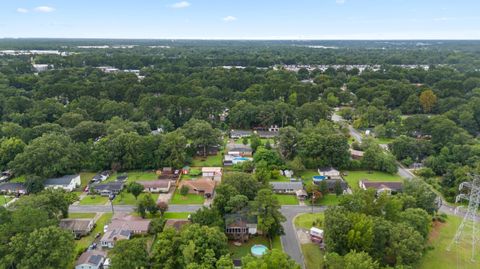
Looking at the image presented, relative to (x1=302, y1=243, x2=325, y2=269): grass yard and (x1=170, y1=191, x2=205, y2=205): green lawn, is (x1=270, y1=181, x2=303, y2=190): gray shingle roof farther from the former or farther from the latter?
(x1=302, y1=243, x2=325, y2=269): grass yard

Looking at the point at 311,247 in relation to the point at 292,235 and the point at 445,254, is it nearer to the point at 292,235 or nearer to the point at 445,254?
the point at 292,235

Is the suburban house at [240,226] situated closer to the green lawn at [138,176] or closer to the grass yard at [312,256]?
the grass yard at [312,256]

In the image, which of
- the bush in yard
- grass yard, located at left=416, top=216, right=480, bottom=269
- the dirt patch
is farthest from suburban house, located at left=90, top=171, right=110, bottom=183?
the dirt patch

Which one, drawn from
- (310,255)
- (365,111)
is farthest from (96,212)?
(365,111)

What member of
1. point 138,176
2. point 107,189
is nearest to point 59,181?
point 107,189

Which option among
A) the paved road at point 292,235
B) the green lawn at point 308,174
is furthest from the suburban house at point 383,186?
the paved road at point 292,235
